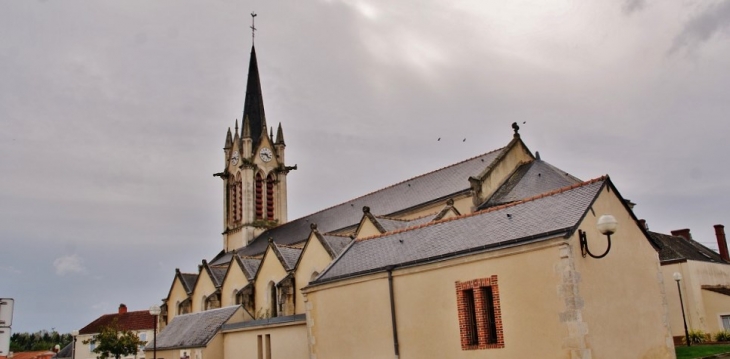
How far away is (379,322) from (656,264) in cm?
787

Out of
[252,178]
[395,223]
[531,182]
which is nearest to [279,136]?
[252,178]

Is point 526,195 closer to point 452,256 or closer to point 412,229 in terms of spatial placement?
point 412,229

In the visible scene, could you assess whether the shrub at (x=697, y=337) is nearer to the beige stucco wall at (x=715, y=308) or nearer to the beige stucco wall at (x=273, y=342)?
the beige stucco wall at (x=715, y=308)

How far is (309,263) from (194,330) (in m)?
6.19

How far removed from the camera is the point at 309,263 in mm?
29938

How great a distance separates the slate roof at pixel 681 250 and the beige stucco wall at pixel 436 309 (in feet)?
53.5

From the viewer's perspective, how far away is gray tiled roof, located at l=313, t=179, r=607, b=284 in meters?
14.8

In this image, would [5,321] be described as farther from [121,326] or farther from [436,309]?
[121,326]

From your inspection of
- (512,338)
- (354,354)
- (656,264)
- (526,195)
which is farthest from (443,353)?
(526,195)

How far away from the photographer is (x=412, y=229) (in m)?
19.2

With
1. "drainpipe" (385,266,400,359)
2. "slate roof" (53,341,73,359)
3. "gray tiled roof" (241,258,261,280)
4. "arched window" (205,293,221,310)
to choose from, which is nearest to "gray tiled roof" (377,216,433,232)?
"drainpipe" (385,266,400,359)

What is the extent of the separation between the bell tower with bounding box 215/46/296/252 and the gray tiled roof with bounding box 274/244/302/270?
15.4 meters

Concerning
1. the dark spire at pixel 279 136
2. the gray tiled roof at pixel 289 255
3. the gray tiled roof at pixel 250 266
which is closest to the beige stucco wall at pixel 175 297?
the gray tiled roof at pixel 250 266

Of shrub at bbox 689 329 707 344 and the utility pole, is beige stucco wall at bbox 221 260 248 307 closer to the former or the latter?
shrub at bbox 689 329 707 344
